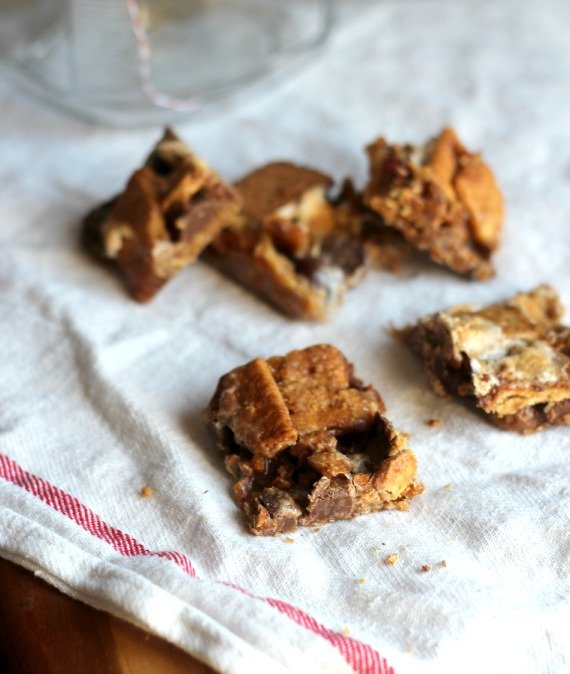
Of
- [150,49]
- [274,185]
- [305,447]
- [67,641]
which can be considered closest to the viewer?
[67,641]

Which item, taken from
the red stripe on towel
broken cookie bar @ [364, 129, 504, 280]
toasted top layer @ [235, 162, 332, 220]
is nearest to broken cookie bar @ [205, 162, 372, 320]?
toasted top layer @ [235, 162, 332, 220]

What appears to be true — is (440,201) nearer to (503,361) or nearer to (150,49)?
(503,361)

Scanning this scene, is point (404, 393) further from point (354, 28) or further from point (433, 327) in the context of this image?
point (354, 28)

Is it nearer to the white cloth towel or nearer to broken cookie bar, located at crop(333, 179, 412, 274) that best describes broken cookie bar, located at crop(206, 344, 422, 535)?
the white cloth towel

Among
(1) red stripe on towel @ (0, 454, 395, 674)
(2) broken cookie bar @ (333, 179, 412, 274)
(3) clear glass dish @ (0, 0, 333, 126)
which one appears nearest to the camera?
(1) red stripe on towel @ (0, 454, 395, 674)

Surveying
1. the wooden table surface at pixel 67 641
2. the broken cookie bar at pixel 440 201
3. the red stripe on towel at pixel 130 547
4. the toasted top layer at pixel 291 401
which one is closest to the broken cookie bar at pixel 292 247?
the broken cookie bar at pixel 440 201

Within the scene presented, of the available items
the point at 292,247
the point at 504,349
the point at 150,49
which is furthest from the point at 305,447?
the point at 150,49

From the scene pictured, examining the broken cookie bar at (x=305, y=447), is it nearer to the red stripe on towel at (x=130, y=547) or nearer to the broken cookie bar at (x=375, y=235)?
the red stripe on towel at (x=130, y=547)

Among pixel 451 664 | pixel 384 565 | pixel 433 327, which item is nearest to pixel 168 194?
pixel 433 327
